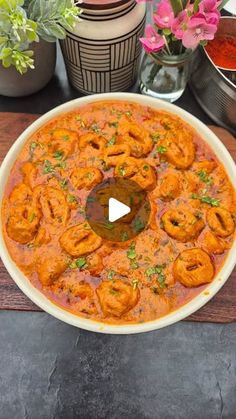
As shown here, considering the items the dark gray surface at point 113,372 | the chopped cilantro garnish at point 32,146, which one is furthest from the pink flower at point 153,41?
the dark gray surface at point 113,372

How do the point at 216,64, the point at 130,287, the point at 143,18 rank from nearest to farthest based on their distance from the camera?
1. the point at 130,287
2. the point at 143,18
3. the point at 216,64

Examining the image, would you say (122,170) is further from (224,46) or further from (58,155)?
(224,46)

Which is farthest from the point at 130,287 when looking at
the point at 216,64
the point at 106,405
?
the point at 216,64

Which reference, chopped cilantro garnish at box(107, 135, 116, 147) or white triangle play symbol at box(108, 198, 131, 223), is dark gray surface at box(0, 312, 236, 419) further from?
chopped cilantro garnish at box(107, 135, 116, 147)

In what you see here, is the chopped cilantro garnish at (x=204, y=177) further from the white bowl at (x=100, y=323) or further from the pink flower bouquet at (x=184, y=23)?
the pink flower bouquet at (x=184, y=23)

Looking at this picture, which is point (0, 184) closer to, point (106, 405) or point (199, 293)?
point (199, 293)

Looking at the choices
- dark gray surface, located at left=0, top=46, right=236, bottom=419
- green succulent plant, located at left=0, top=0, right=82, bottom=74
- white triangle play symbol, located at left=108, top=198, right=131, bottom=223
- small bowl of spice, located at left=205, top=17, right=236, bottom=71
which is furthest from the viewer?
small bowl of spice, located at left=205, top=17, right=236, bottom=71

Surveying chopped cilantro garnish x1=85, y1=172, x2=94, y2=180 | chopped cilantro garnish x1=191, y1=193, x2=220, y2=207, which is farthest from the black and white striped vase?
chopped cilantro garnish x1=191, y1=193, x2=220, y2=207
